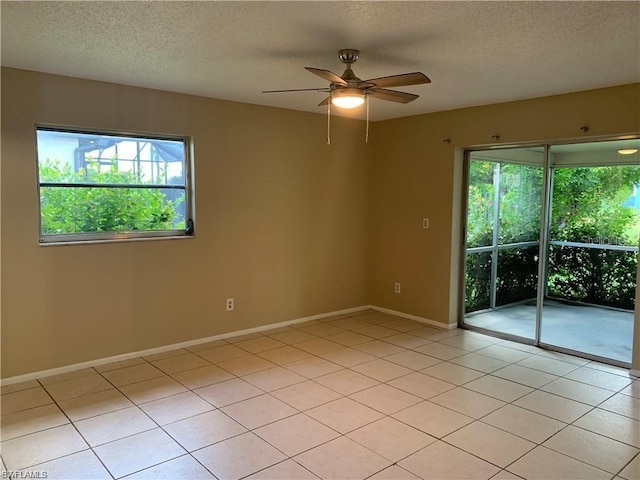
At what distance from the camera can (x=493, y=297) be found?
519 centimetres

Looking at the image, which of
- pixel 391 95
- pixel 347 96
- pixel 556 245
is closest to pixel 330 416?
pixel 347 96

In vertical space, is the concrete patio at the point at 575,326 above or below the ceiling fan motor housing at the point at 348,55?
below

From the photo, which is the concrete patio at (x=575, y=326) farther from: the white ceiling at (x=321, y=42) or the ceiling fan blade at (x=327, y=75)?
the ceiling fan blade at (x=327, y=75)

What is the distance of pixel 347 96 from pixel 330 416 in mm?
2061

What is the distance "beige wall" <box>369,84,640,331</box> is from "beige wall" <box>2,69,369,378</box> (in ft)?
1.00

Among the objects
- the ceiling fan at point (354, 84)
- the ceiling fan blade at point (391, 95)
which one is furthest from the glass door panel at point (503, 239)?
the ceiling fan at point (354, 84)

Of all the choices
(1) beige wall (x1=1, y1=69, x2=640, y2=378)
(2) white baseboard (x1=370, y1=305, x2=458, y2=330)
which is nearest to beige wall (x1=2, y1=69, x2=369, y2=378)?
(1) beige wall (x1=1, y1=69, x2=640, y2=378)

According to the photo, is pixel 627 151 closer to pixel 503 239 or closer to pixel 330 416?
pixel 503 239

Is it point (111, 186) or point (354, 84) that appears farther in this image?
point (111, 186)

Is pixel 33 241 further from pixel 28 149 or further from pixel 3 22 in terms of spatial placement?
pixel 3 22

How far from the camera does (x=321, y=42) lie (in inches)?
107

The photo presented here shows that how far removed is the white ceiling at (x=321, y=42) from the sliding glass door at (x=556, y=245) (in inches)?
30.7

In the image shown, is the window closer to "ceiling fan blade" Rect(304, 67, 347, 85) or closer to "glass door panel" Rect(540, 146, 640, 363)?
"ceiling fan blade" Rect(304, 67, 347, 85)

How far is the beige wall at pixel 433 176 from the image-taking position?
→ 13.2ft
